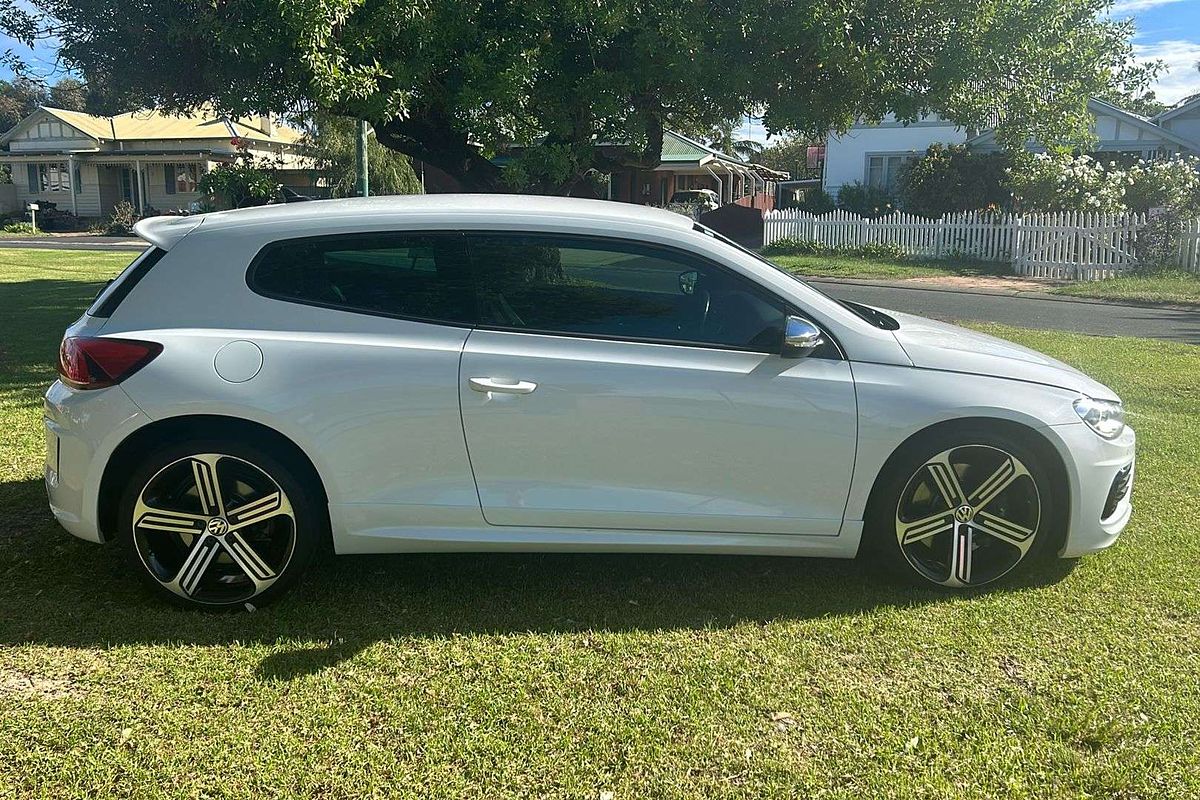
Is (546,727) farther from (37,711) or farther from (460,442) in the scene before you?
(37,711)

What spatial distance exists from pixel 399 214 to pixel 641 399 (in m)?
1.26

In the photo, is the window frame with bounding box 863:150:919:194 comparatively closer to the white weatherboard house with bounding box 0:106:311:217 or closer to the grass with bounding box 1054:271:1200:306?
the grass with bounding box 1054:271:1200:306

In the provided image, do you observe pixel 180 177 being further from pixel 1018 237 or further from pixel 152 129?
pixel 1018 237

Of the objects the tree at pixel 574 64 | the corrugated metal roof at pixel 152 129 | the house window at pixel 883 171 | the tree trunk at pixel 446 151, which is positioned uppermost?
the corrugated metal roof at pixel 152 129

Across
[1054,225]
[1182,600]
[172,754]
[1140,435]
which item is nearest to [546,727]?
[172,754]

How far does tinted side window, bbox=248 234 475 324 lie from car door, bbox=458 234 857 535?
0.39 ft

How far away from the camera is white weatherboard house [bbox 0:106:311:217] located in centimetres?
4356

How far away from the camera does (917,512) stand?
13.3 ft

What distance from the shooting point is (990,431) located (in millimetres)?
4016

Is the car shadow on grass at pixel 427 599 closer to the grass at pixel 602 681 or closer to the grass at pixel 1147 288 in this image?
the grass at pixel 602 681

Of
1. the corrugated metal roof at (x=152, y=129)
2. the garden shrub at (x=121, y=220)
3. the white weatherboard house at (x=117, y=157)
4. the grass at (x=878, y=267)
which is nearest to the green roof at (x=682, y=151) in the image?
the grass at (x=878, y=267)

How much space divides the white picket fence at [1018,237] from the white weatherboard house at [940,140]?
300cm

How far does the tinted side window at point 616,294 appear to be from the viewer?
3.96 metres

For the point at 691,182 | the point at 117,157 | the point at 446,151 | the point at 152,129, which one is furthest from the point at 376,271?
the point at 152,129
